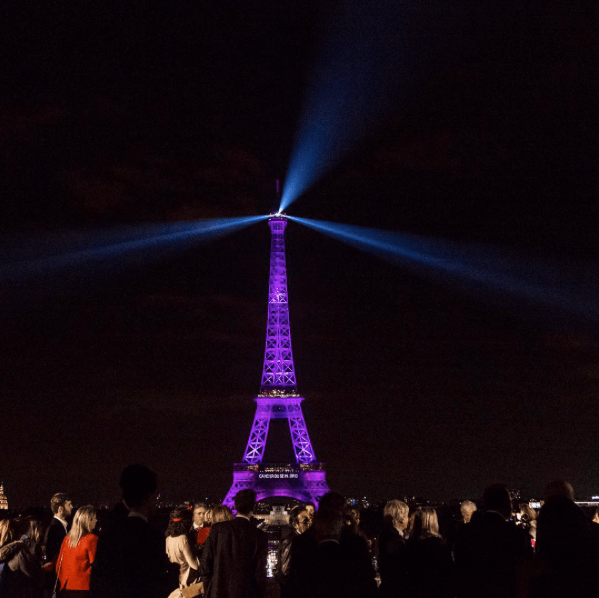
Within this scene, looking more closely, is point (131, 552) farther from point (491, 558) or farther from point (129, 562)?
point (491, 558)

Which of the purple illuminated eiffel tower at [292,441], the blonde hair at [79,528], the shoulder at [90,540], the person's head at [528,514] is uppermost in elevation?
the purple illuminated eiffel tower at [292,441]

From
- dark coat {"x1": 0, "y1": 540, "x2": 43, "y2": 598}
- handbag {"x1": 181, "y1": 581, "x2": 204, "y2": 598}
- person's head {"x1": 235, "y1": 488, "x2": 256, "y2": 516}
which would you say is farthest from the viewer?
handbag {"x1": 181, "y1": 581, "x2": 204, "y2": 598}

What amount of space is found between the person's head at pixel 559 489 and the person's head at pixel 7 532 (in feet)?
21.3

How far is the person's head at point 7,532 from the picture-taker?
9844mm

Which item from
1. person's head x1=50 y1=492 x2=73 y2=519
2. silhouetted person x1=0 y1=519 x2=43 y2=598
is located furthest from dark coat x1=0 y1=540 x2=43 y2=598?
person's head x1=50 y1=492 x2=73 y2=519

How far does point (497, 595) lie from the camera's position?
25.3 ft

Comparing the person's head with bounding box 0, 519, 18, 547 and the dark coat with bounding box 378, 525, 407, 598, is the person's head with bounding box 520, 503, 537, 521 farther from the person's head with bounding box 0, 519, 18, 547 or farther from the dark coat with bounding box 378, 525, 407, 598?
the person's head with bounding box 0, 519, 18, 547

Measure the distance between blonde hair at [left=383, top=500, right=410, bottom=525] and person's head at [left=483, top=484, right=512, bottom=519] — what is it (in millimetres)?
1229

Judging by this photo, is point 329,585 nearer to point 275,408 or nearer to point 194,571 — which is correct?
point 194,571

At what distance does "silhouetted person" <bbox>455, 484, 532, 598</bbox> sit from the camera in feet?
25.4

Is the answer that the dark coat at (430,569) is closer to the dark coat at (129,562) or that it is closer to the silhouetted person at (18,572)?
the dark coat at (129,562)

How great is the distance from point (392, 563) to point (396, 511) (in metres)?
→ 1.12

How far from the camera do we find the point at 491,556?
778 centimetres

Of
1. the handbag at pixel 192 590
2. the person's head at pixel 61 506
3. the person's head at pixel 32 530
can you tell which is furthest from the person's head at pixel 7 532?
the handbag at pixel 192 590
